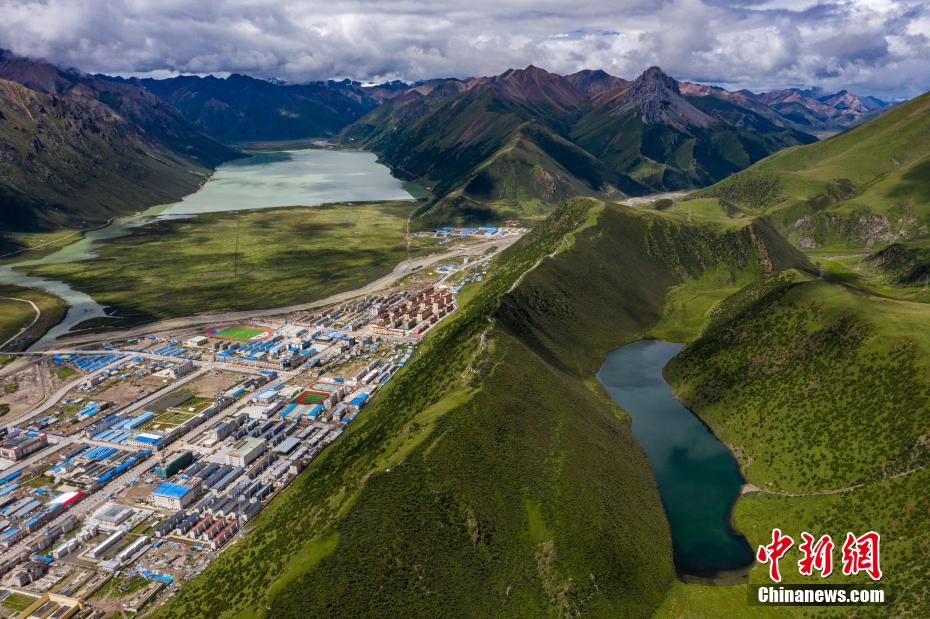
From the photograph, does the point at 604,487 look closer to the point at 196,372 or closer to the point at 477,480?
the point at 477,480

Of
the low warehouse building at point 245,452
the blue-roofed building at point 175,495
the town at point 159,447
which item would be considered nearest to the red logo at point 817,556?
the town at point 159,447

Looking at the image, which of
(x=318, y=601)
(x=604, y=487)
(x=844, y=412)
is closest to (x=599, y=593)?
(x=604, y=487)

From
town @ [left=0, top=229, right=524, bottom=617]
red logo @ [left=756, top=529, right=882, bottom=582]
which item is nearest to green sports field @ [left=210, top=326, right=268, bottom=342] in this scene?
town @ [left=0, top=229, right=524, bottom=617]

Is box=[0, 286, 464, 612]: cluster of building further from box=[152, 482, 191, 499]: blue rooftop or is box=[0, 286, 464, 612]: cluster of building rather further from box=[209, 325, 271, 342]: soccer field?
box=[209, 325, 271, 342]: soccer field

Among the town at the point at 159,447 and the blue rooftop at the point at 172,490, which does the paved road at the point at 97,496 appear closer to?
the town at the point at 159,447

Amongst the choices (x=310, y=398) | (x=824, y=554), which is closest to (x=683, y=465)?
(x=824, y=554)
